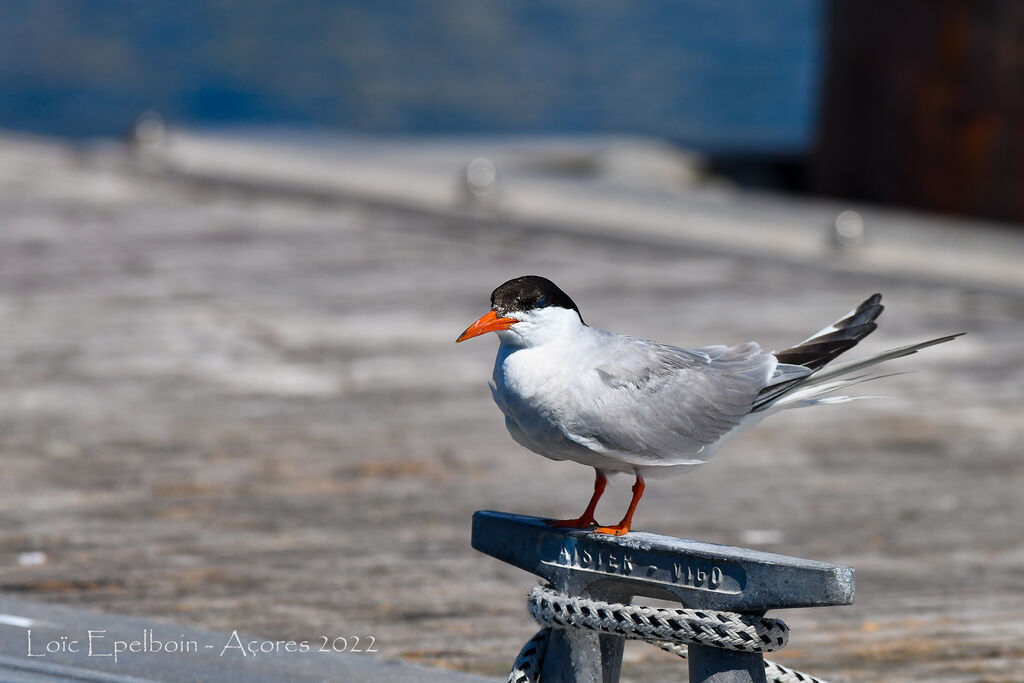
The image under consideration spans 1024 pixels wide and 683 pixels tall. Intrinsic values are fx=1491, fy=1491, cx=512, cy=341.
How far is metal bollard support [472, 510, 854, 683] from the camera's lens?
8.80 feet

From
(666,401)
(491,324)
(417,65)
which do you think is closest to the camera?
(491,324)

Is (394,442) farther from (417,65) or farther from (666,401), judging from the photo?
(417,65)

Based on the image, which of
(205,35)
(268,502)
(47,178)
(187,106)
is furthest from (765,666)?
(205,35)

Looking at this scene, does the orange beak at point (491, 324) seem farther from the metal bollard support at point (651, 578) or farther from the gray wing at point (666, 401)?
the metal bollard support at point (651, 578)

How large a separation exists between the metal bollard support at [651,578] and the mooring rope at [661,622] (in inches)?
1.3

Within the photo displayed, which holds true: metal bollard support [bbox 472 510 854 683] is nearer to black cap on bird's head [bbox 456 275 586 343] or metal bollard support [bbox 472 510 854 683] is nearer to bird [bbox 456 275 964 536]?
bird [bbox 456 275 964 536]

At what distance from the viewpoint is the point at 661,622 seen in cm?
275

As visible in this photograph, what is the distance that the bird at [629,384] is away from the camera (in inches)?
109

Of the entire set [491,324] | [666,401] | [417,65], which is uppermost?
[417,65]

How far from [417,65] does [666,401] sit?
3661 centimetres

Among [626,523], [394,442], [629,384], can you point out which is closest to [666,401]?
[629,384]

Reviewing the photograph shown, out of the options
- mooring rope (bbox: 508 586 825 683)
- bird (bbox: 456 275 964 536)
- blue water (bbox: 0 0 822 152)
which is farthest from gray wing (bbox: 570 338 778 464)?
blue water (bbox: 0 0 822 152)

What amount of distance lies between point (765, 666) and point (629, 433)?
0.57 meters

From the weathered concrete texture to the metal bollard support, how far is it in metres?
0.86
